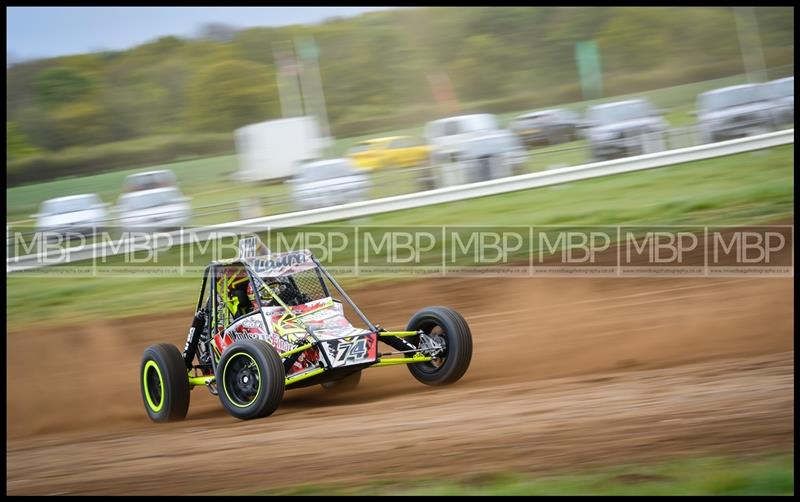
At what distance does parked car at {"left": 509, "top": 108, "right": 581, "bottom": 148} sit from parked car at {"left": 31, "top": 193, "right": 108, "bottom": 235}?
316 inches

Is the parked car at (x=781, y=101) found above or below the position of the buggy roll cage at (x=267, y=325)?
above

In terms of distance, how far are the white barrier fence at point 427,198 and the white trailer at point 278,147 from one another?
2.07 metres

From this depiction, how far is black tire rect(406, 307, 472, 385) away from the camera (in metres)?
8.66

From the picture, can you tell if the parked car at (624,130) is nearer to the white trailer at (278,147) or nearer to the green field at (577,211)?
Result: the green field at (577,211)

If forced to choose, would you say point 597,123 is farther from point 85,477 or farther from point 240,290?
point 85,477

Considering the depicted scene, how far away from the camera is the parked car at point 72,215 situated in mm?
15578

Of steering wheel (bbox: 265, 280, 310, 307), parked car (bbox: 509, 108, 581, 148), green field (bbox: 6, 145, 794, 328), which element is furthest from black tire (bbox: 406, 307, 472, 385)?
parked car (bbox: 509, 108, 581, 148)

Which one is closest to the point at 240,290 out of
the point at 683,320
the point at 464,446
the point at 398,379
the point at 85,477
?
the point at 398,379

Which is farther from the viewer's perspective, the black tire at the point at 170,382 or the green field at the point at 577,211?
the green field at the point at 577,211

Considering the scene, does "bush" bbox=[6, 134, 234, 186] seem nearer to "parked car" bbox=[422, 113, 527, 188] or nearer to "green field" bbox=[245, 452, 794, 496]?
"parked car" bbox=[422, 113, 527, 188]

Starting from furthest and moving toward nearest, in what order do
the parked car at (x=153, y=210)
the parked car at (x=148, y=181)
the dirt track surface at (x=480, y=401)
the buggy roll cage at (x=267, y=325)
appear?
the parked car at (x=148, y=181) → the parked car at (x=153, y=210) → the buggy roll cage at (x=267, y=325) → the dirt track surface at (x=480, y=401)

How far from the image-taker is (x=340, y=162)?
16.5m

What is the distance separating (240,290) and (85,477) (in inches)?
111

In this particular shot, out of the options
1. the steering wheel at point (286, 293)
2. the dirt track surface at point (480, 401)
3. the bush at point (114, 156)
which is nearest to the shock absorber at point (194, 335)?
the dirt track surface at point (480, 401)
